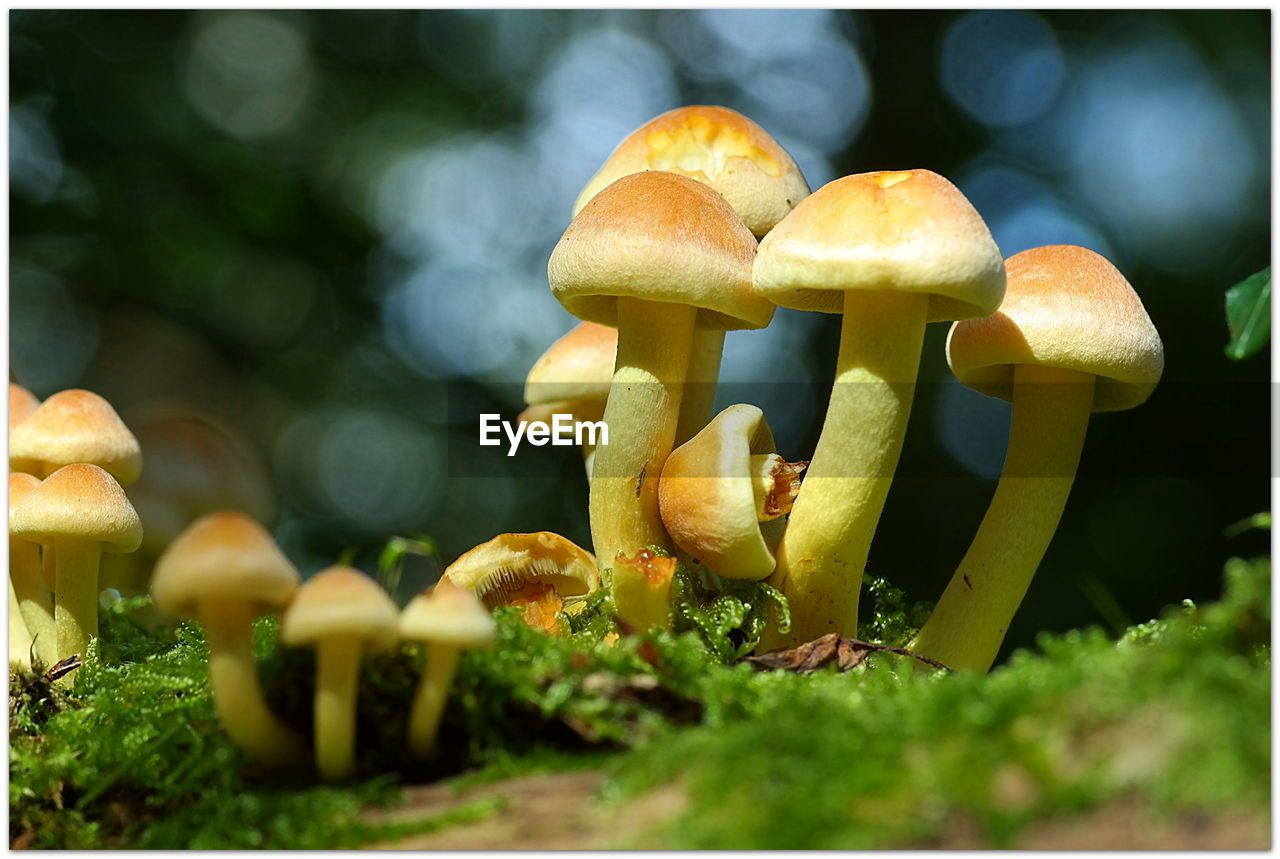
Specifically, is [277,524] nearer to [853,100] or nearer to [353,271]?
[353,271]

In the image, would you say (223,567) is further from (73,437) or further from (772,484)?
(73,437)

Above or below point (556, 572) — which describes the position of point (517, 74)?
above

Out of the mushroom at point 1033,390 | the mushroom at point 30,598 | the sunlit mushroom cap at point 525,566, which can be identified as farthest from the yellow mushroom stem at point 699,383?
the mushroom at point 30,598

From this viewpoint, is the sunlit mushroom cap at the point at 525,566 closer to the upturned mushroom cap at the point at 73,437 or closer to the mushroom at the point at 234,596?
the mushroom at the point at 234,596

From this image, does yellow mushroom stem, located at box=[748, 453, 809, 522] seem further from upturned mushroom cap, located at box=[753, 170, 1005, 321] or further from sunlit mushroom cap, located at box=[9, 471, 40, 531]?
sunlit mushroom cap, located at box=[9, 471, 40, 531]

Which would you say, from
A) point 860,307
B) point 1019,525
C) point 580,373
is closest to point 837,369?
point 860,307

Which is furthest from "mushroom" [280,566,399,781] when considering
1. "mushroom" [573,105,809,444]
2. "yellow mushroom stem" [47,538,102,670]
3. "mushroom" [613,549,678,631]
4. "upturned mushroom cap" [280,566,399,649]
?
"mushroom" [573,105,809,444]

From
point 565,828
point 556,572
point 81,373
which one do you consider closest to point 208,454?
point 81,373
